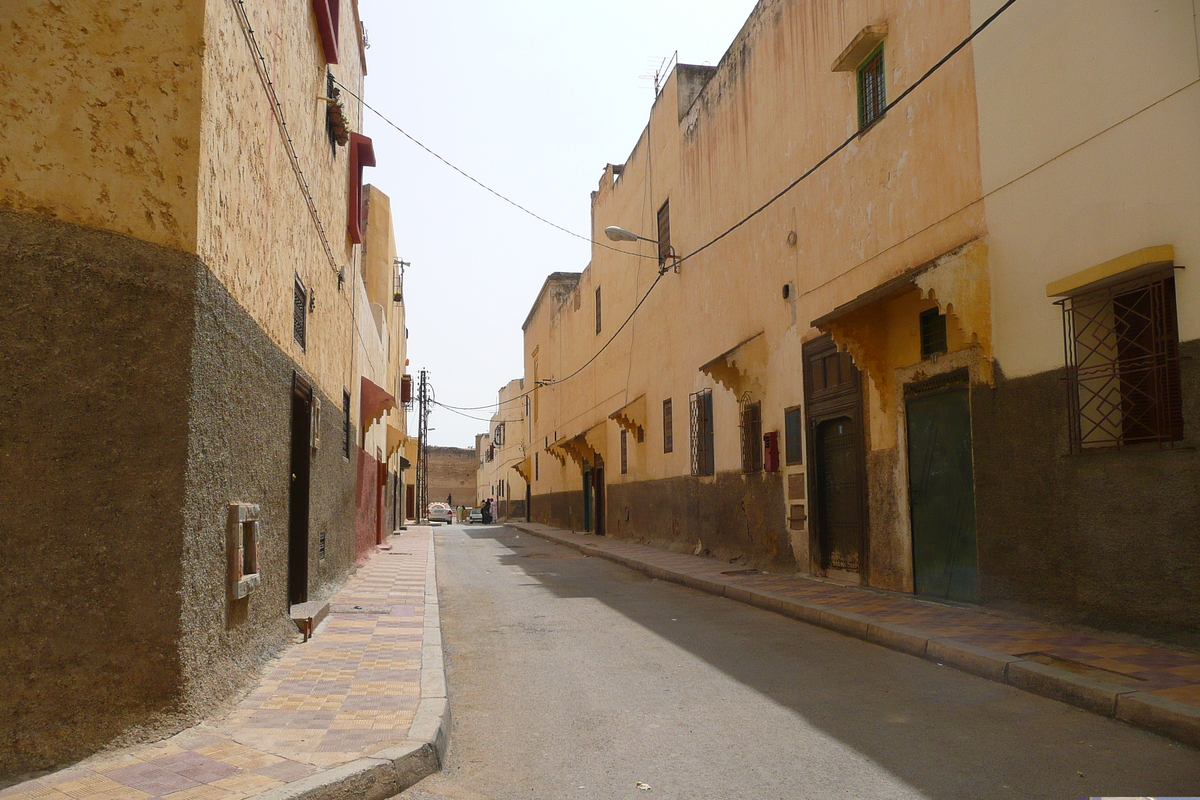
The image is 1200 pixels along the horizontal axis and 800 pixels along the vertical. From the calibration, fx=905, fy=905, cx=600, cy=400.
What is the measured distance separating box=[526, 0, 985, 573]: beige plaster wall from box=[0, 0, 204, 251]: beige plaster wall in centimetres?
688

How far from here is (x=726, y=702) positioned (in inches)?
221

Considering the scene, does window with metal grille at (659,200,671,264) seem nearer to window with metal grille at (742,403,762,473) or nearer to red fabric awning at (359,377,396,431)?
window with metal grille at (742,403,762,473)

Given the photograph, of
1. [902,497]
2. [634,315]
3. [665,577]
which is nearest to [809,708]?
[902,497]

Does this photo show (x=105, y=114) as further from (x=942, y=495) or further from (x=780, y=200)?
(x=780, y=200)

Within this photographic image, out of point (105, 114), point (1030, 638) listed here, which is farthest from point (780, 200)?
point (105, 114)

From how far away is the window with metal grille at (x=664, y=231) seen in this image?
20.1 metres

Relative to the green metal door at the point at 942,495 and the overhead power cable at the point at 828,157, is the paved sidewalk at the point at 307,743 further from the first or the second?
the overhead power cable at the point at 828,157

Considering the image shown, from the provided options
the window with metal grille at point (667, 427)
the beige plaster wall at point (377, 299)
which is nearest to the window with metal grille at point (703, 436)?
the window with metal grille at point (667, 427)

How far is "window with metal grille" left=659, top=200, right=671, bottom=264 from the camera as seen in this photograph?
2006 cm

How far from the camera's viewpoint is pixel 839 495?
462 inches

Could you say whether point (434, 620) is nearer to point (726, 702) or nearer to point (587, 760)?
point (726, 702)

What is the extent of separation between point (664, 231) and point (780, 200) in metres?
7.31

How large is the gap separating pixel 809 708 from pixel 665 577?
8.80m

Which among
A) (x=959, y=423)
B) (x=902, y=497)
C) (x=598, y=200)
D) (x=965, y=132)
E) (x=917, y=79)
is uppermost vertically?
(x=598, y=200)
